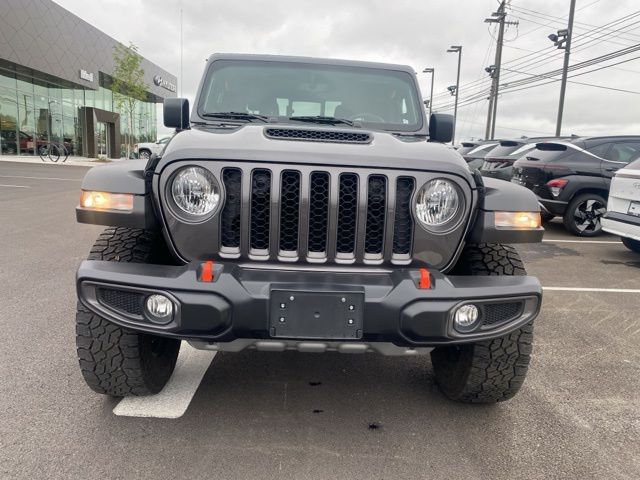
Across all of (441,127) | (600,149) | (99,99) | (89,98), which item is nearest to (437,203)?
(441,127)

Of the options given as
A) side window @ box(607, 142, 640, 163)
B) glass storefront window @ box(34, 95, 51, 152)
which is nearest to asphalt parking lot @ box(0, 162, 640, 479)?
side window @ box(607, 142, 640, 163)

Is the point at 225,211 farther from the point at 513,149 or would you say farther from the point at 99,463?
the point at 513,149

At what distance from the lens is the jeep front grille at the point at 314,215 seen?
220 cm

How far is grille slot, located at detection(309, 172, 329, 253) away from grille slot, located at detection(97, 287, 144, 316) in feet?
2.55

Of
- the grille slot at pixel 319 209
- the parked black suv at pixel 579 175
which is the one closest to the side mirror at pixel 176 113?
the grille slot at pixel 319 209

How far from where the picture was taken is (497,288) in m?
2.20

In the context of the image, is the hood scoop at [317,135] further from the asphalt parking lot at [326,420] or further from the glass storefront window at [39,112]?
the glass storefront window at [39,112]

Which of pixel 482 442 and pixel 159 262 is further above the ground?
pixel 159 262

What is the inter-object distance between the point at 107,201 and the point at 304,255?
0.92 metres

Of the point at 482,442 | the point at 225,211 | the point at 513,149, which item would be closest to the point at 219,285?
the point at 225,211

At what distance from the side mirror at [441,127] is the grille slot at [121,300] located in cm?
228

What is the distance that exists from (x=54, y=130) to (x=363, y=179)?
3131 cm

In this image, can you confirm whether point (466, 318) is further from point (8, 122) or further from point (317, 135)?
point (8, 122)

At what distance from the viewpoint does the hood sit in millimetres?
2205
